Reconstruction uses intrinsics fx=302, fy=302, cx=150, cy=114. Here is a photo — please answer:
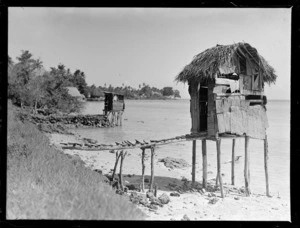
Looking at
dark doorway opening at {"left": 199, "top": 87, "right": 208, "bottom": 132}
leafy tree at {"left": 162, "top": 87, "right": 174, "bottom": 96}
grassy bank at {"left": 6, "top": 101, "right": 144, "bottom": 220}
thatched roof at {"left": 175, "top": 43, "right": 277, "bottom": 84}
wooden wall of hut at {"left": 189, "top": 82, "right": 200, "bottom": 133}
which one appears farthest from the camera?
leafy tree at {"left": 162, "top": 87, "right": 174, "bottom": 96}

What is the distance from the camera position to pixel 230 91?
31.2 ft

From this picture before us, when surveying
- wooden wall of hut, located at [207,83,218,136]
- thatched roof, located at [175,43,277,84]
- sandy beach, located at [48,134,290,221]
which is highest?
thatched roof, located at [175,43,277,84]

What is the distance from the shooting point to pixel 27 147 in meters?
8.49

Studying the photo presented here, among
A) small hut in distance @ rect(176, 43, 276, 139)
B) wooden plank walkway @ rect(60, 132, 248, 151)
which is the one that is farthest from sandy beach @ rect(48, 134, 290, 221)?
small hut in distance @ rect(176, 43, 276, 139)

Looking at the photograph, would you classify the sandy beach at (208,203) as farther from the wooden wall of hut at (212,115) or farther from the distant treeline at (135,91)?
the distant treeline at (135,91)

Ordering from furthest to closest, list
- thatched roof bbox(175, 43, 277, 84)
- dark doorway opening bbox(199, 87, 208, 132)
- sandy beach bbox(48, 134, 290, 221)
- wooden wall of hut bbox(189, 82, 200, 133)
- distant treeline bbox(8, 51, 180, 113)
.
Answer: distant treeline bbox(8, 51, 180, 113), dark doorway opening bbox(199, 87, 208, 132), wooden wall of hut bbox(189, 82, 200, 133), thatched roof bbox(175, 43, 277, 84), sandy beach bbox(48, 134, 290, 221)

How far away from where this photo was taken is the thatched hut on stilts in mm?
8766

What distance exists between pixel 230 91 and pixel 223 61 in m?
1.25

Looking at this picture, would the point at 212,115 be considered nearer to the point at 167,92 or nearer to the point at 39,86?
the point at 39,86

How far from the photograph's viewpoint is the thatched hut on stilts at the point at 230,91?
28.8ft

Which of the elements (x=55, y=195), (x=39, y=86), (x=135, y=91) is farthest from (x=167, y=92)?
(x=55, y=195)

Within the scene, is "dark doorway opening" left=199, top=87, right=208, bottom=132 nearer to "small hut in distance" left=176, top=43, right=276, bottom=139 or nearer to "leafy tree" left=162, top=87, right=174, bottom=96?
"small hut in distance" left=176, top=43, right=276, bottom=139
